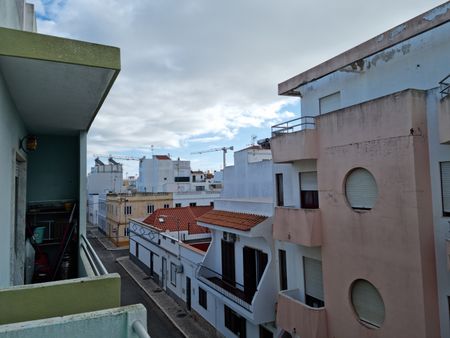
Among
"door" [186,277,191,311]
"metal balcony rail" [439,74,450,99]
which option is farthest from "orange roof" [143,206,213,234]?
"metal balcony rail" [439,74,450,99]

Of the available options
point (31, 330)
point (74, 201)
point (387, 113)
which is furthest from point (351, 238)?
point (31, 330)

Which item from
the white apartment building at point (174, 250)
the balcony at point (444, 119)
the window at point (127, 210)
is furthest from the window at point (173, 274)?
the balcony at point (444, 119)

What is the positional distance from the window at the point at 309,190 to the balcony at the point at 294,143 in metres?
0.87

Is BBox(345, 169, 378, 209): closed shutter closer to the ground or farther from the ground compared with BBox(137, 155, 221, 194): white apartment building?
closer to the ground

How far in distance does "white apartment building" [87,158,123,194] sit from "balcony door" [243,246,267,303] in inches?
2043

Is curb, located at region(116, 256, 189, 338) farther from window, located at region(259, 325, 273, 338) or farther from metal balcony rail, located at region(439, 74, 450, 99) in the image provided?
metal balcony rail, located at region(439, 74, 450, 99)

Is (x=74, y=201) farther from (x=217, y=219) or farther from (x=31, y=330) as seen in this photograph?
(x=217, y=219)

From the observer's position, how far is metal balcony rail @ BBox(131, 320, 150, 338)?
2476 mm

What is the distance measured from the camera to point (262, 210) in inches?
534

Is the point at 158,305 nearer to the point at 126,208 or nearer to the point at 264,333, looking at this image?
the point at 264,333

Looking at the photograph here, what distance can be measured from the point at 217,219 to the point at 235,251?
5.59 feet

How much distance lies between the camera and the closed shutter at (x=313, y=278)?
10.8 meters

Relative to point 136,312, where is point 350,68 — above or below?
above

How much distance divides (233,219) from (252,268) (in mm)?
2222
